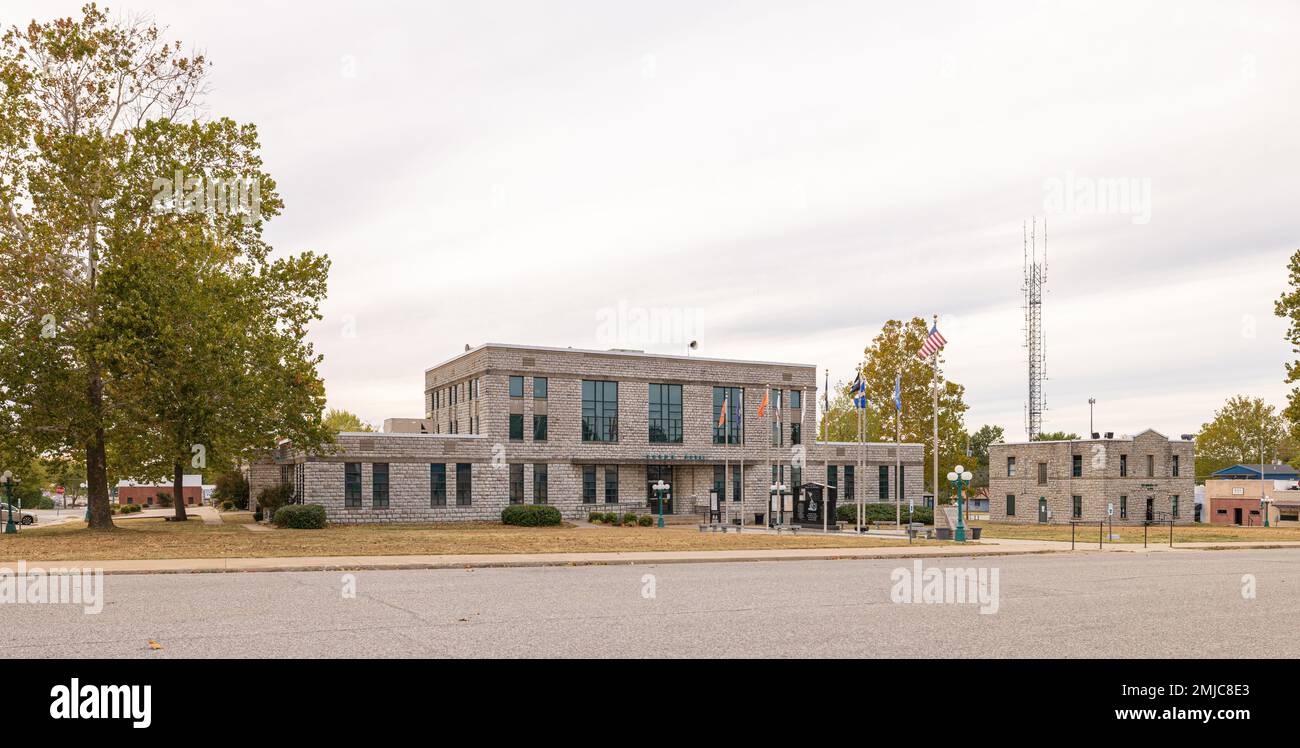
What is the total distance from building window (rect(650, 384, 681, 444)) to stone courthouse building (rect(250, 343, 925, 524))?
0.07 m

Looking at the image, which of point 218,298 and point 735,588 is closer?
point 735,588

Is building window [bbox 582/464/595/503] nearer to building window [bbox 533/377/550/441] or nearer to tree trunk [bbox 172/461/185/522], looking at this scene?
building window [bbox 533/377/550/441]

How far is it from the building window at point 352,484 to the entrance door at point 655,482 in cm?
1676

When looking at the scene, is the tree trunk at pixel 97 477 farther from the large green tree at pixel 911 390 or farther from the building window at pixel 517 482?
the large green tree at pixel 911 390

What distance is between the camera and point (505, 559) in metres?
26.2

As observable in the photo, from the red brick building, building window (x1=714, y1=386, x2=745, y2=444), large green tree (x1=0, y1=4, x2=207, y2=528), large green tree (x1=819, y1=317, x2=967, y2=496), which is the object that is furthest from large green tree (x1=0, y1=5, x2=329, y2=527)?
the red brick building

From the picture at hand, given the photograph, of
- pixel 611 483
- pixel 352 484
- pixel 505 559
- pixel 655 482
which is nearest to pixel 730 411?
pixel 655 482

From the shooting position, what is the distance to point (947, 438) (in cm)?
7262

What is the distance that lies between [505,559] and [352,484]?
28.8 meters

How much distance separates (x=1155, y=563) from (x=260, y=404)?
3191 centimetres

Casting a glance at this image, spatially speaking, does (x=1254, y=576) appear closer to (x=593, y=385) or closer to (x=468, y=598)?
(x=468, y=598)

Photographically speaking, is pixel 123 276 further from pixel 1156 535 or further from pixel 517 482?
pixel 1156 535

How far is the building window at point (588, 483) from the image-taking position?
2340 inches
